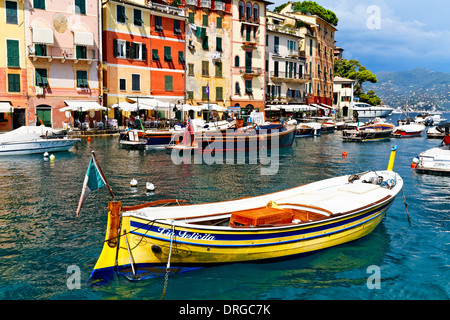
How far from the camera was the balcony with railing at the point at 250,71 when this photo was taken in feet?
170

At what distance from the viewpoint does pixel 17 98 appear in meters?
36.1

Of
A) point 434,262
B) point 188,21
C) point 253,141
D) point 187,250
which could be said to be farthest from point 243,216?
point 188,21

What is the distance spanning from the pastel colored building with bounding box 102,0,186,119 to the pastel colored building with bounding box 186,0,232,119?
1.28m

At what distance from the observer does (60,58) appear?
37.0 metres

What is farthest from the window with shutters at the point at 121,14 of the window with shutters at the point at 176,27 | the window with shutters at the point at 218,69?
the window with shutters at the point at 218,69

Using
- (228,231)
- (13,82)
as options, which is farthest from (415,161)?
(13,82)

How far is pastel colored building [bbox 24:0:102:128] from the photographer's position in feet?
119

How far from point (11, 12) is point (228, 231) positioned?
114 feet

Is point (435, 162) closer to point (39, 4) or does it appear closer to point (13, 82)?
point (13, 82)

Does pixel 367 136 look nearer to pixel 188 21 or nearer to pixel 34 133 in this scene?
pixel 188 21

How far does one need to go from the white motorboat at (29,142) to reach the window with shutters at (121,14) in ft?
55.4

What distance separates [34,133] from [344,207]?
75.1ft

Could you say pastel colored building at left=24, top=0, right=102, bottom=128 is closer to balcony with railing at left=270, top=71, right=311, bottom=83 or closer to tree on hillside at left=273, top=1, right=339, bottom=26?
balcony with railing at left=270, top=71, right=311, bottom=83
